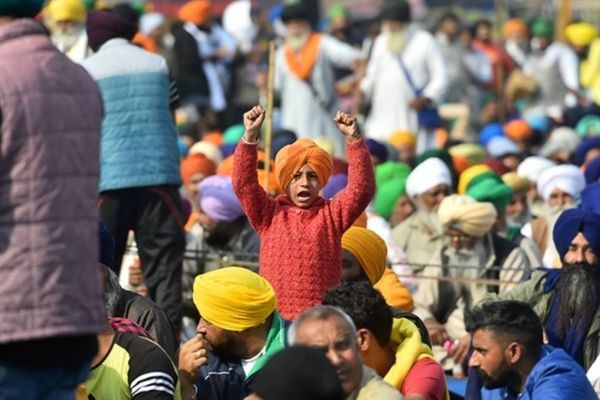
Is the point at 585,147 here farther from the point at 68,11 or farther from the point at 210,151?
A: the point at 68,11

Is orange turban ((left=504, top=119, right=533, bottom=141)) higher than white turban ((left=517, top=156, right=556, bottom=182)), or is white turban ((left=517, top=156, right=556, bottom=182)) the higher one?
white turban ((left=517, top=156, right=556, bottom=182))

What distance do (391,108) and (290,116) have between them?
1.11 meters

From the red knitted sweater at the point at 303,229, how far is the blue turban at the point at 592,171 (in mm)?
5115

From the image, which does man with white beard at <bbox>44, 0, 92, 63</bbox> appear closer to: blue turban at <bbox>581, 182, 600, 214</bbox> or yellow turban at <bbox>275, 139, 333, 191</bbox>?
blue turban at <bbox>581, 182, 600, 214</bbox>

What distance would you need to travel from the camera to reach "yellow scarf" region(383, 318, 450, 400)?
7.66 metres

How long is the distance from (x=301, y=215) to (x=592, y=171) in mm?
5315

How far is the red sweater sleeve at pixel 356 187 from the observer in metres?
8.92

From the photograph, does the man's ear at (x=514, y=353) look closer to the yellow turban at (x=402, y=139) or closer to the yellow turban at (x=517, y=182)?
the yellow turban at (x=517, y=182)

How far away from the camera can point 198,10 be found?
22312 millimetres

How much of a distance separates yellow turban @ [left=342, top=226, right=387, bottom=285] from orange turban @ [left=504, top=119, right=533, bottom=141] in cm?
1087

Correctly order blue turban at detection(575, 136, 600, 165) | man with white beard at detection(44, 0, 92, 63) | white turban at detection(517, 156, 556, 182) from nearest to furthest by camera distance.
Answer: man with white beard at detection(44, 0, 92, 63) → white turban at detection(517, 156, 556, 182) → blue turban at detection(575, 136, 600, 165)

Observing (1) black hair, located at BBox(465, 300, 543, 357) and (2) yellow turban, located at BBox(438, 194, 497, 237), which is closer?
(1) black hair, located at BBox(465, 300, 543, 357)

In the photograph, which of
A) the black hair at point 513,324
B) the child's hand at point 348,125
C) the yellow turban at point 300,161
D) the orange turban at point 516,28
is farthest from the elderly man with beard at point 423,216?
the orange turban at point 516,28

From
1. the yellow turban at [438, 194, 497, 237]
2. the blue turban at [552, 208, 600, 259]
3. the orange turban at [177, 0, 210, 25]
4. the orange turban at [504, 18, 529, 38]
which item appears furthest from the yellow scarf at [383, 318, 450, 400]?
the orange turban at [504, 18, 529, 38]
